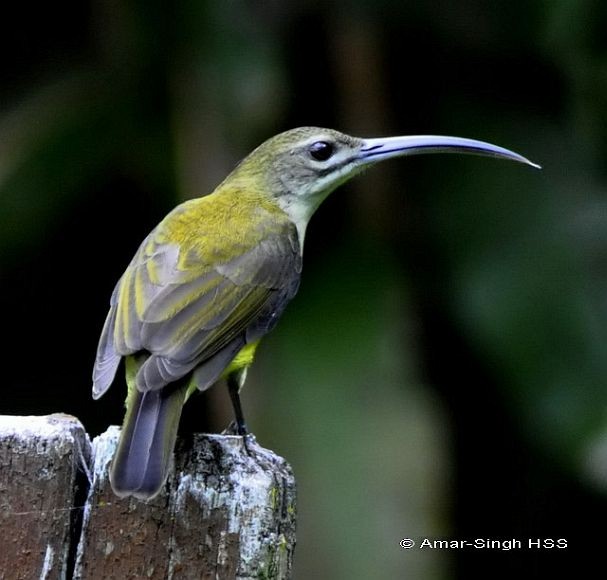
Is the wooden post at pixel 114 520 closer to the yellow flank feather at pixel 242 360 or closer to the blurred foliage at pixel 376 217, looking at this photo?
the yellow flank feather at pixel 242 360

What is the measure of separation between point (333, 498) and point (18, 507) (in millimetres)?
3110

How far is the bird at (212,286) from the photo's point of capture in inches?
147

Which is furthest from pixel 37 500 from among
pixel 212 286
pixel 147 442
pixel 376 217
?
pixel 376 217

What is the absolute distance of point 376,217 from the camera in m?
7.52

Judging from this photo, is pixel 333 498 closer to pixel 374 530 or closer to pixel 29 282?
pixel 374 530

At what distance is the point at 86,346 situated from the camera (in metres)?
7.50

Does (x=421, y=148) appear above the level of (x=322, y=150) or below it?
below

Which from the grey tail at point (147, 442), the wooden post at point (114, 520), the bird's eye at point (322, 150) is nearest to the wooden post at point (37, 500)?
the wooden post at point (114, 520)

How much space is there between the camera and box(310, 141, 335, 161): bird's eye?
18.4 feet

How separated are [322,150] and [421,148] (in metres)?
0.47

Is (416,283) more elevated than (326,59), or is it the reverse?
(326,59)

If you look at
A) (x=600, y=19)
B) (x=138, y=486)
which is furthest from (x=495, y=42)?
(x=138, y=486)

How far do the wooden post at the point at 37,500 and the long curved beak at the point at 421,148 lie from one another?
8.95 feet

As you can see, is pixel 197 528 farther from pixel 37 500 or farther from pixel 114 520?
pixel 37 500
